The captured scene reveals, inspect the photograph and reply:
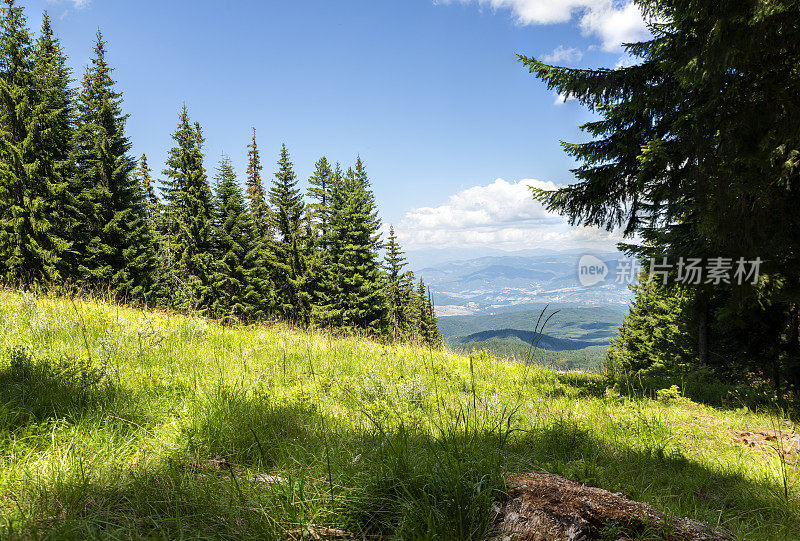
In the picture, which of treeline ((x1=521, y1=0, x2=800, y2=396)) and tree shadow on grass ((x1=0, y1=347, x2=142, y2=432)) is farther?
treeline ((x1=521, y1=0, x2=800, y2=396))

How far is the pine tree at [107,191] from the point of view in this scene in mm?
23625

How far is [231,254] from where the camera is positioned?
31109 millimetres

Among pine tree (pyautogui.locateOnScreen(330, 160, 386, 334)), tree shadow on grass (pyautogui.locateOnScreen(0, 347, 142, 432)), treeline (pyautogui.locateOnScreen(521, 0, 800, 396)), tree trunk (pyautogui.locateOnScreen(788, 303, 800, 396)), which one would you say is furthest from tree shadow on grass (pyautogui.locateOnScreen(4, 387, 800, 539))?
pine tree (pyautogui.locateOnScreen(330, 160, 386, 334))

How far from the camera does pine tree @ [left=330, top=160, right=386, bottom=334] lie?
33531 millimetres

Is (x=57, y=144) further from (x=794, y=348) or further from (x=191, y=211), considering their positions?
(x=794, y=348)

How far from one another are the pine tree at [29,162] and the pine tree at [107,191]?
2002mm

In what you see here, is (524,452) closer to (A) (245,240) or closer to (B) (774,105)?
(B) (774,105)

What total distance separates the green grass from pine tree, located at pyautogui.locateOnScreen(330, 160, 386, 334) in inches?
1075

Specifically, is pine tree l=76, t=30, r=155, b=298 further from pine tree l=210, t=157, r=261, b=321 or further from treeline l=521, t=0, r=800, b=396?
treeline l=521, t=0, r=800, b=396

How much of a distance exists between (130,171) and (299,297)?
664 inches

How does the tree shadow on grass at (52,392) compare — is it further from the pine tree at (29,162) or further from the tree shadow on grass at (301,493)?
the pine tree at (29,162)

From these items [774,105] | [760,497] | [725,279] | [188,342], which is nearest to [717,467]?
[760,497]

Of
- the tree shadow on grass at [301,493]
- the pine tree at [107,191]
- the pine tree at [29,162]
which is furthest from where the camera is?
the pine tree at [107,191]

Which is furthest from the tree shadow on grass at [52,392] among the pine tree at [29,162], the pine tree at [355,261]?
the pine tree at [355,261]
